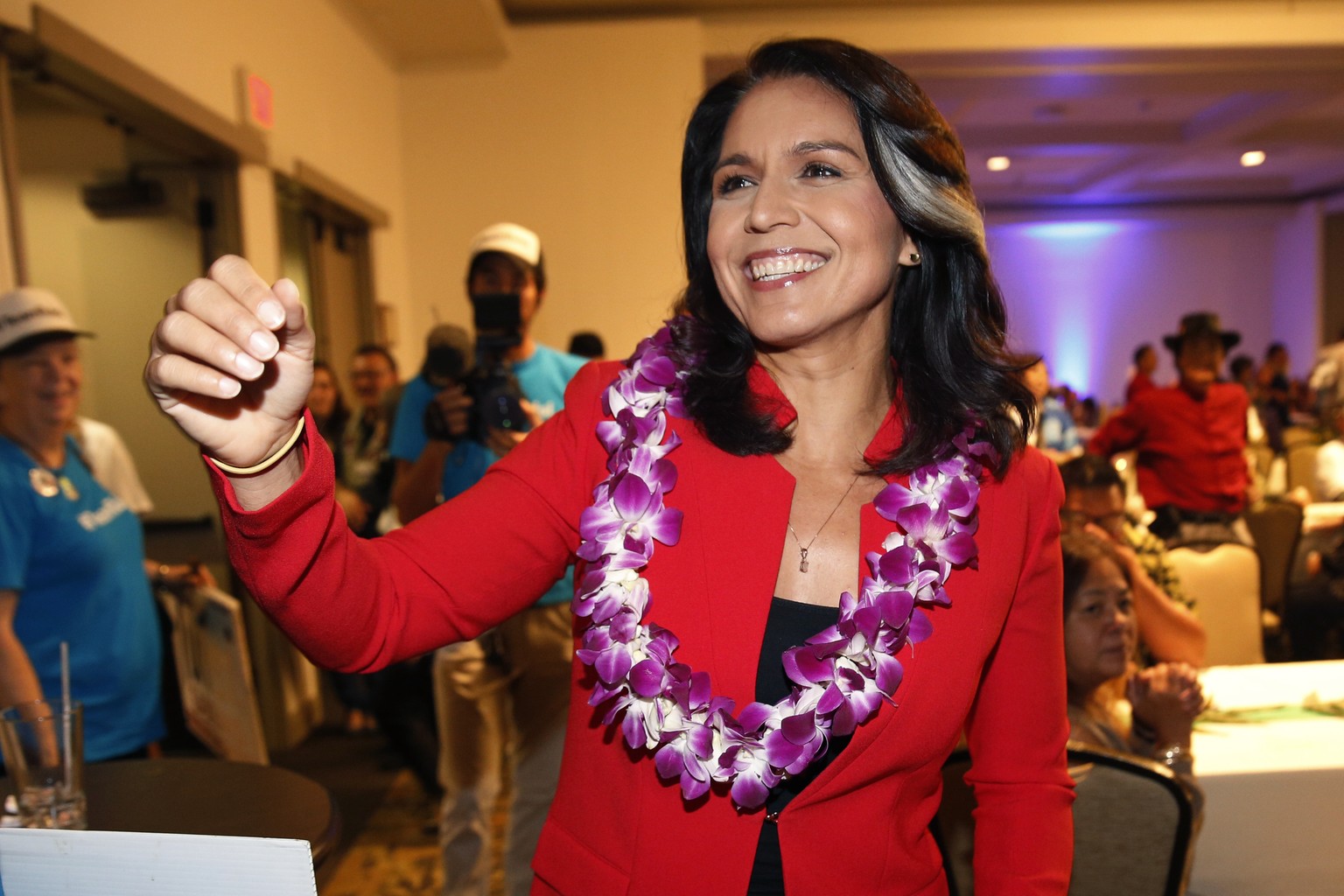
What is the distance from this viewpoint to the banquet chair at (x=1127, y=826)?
1547mm

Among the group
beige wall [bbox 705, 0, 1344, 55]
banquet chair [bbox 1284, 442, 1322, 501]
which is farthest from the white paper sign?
banquet chair [bbox 1284, 442, 1322, 501]

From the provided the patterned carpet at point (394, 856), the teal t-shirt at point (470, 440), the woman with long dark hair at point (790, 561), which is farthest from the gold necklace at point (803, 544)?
the patterned carpet at point (394, 856)

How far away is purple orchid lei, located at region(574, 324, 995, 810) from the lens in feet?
3.58

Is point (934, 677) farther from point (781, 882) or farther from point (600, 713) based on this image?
point (600, 713)

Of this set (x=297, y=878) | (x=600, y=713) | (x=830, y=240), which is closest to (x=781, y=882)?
(x=600, y=713)

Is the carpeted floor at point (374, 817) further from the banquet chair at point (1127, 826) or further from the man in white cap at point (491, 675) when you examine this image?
the banquet chair at point (1127, 826)

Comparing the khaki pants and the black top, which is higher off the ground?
the black top

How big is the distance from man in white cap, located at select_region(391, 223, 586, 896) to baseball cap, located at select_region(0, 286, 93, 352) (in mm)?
901

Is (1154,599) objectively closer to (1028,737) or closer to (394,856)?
(1028,737)

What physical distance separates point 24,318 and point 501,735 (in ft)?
5.23

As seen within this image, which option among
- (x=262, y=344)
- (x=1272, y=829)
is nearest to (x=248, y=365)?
(x=262, y=344)

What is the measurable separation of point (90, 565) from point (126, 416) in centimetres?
173

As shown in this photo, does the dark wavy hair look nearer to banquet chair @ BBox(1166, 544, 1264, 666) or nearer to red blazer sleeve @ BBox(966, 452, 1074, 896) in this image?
red blazer sleeve @ BBox(966, 452, 1074, 896)

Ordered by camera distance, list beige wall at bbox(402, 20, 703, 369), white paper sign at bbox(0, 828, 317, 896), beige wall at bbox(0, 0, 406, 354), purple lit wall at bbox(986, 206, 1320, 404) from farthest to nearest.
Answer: purple lit wall at bbox(986, 206, 1320, 404), beige wall at bbox(402, 20, 703, 369), beige wall at bbox(0, 0, 406, 354), white paper sign at bbox(0, 828, 317, 896)
